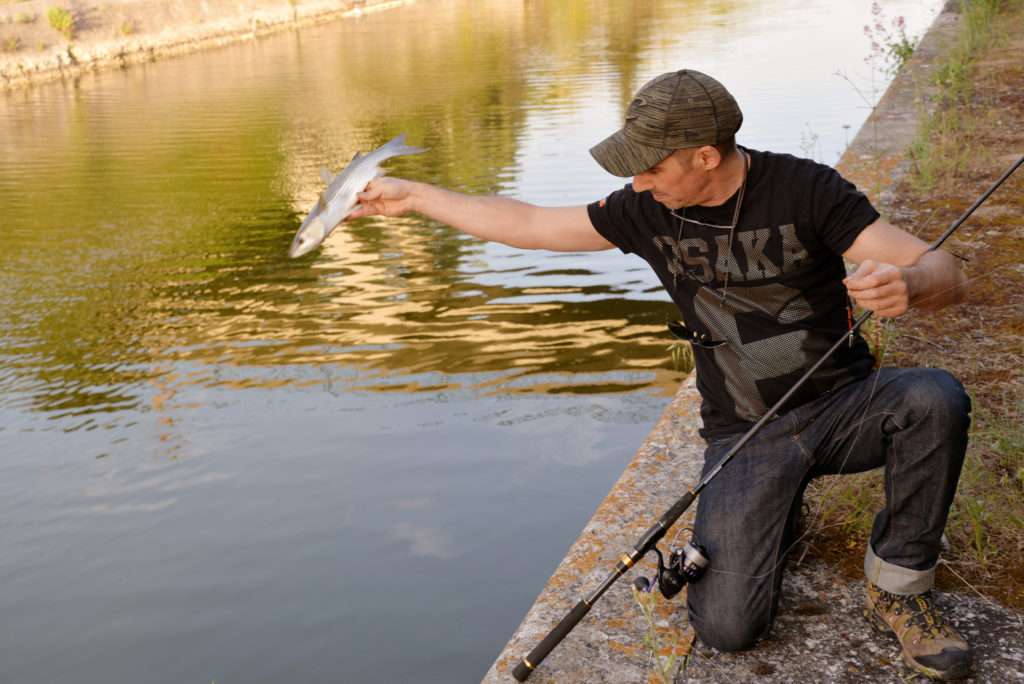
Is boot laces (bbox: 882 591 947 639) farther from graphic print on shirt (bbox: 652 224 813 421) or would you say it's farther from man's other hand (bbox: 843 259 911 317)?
man's other hand (bbox: 843 259 911 317)

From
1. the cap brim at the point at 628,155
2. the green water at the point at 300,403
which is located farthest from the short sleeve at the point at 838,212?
the green water at the point at 300,403

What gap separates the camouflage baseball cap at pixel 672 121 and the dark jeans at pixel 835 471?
792 millimetres

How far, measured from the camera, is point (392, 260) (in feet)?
35.1

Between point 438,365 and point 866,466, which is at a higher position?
point 866,466

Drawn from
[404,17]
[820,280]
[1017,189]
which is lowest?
[404,17]

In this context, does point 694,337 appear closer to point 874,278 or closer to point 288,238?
point 874,278

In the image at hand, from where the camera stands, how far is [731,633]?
9.71 ft

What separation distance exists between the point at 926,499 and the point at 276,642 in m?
2.88

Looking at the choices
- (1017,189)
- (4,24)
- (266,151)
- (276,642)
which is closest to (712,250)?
(276,642)

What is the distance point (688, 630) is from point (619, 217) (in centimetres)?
117

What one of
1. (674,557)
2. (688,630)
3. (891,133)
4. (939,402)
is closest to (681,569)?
(674,557)

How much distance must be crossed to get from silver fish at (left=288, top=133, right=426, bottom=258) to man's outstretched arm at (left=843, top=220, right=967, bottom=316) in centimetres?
126

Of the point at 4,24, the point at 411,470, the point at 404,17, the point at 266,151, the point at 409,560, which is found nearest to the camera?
the point at 409,560

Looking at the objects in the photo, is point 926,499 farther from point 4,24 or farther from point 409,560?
point 4,24
